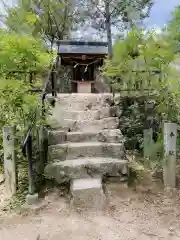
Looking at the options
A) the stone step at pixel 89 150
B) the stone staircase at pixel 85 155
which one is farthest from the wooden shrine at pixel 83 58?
the stone step at pixel 89 150

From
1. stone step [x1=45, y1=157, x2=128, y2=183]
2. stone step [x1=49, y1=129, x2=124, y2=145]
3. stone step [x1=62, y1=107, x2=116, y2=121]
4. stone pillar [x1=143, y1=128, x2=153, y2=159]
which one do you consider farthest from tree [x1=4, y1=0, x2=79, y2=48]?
stone step [x1=45, y1=157, x2=128, y2=183]

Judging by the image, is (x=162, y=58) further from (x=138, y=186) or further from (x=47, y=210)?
(x=47, y=210)

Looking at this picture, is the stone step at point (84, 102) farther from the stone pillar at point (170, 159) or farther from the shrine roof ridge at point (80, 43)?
the shrine roof ridge at point (80, 43)

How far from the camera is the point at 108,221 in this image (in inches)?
103

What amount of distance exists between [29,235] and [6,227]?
0.32 m

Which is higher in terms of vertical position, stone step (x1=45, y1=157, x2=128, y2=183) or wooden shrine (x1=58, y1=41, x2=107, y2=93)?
wooden shrine (x1=58, y1=41, x2=107, y2=93)

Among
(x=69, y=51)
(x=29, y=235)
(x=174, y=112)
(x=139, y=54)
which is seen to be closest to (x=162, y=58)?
(x=139, y=54)

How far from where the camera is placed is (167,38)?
437cm

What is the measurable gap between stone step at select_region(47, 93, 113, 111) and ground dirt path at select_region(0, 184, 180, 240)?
7.66 feet

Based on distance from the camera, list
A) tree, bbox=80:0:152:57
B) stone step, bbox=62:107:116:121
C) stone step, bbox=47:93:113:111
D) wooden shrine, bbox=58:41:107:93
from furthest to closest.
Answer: tree, bbox=80:0:152:57 < wooden shrine, bbox=58:41:107:93 < stone step, bbox=47:93:113:111 < stone step, bbox=62:107:116:121

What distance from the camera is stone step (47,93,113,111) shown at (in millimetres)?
5156

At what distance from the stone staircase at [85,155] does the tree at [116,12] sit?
780cm

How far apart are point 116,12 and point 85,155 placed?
32.9ft

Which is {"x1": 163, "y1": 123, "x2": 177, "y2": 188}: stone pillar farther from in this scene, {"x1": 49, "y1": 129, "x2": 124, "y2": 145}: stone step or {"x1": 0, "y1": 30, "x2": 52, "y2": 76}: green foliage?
{"x1": 0, "y1": 30, "x2": 52, "y2": 76}: green foliage
